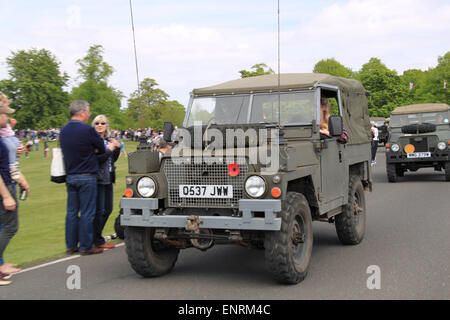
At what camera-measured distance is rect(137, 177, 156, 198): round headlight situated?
5797mm

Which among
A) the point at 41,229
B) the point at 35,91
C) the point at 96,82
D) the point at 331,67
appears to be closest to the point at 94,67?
the point at 96,82

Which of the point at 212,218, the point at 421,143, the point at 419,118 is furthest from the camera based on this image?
the point at 419,118

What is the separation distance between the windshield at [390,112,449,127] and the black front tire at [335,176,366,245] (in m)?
10.8

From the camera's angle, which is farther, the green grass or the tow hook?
the green grass

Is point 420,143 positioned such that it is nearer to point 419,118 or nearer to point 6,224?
point 419,118

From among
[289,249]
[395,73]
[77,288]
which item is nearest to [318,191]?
[289,249]

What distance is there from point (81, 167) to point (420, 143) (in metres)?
12.4

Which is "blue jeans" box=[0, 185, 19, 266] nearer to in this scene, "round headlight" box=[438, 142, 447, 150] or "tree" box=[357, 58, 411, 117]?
"round headlight" box=[438, 142, 447, 150]

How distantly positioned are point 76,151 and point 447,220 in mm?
6557

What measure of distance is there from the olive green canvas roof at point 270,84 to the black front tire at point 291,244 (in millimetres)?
2092

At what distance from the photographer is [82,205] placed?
732cm

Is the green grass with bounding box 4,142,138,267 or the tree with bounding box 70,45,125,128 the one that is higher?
the tree with bounding box 70,45,125,128

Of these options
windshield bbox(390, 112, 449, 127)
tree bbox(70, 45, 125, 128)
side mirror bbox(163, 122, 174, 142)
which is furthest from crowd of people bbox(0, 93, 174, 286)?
tree bbox(70, 45, 125, 128)
